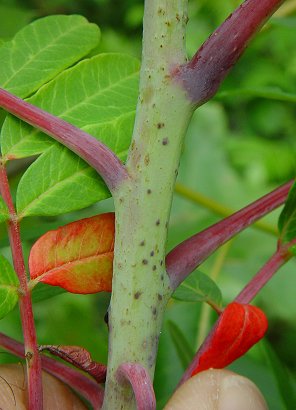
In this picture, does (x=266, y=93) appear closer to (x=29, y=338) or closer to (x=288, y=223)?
(x=288, y=223)

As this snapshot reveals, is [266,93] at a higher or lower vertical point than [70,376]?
higher

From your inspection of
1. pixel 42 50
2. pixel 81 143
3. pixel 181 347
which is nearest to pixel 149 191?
pixel 81 143

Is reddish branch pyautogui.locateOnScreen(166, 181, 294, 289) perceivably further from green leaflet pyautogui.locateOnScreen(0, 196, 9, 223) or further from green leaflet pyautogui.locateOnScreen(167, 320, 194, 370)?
green leaflet pyautogui.locateOnScreen(167, 320, 194, 370)

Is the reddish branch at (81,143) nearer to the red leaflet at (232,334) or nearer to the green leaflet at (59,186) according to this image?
the green leaflet at (59,186)

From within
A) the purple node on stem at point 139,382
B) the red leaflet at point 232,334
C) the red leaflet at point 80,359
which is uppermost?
the red leaflet at point 80,359

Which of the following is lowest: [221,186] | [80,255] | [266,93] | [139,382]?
[139,382]

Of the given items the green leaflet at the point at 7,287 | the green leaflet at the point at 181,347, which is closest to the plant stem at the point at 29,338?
the green leaflet at the point at 7,287

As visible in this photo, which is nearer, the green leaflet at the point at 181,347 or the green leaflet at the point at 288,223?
the green leaflet at the point at 288,223
